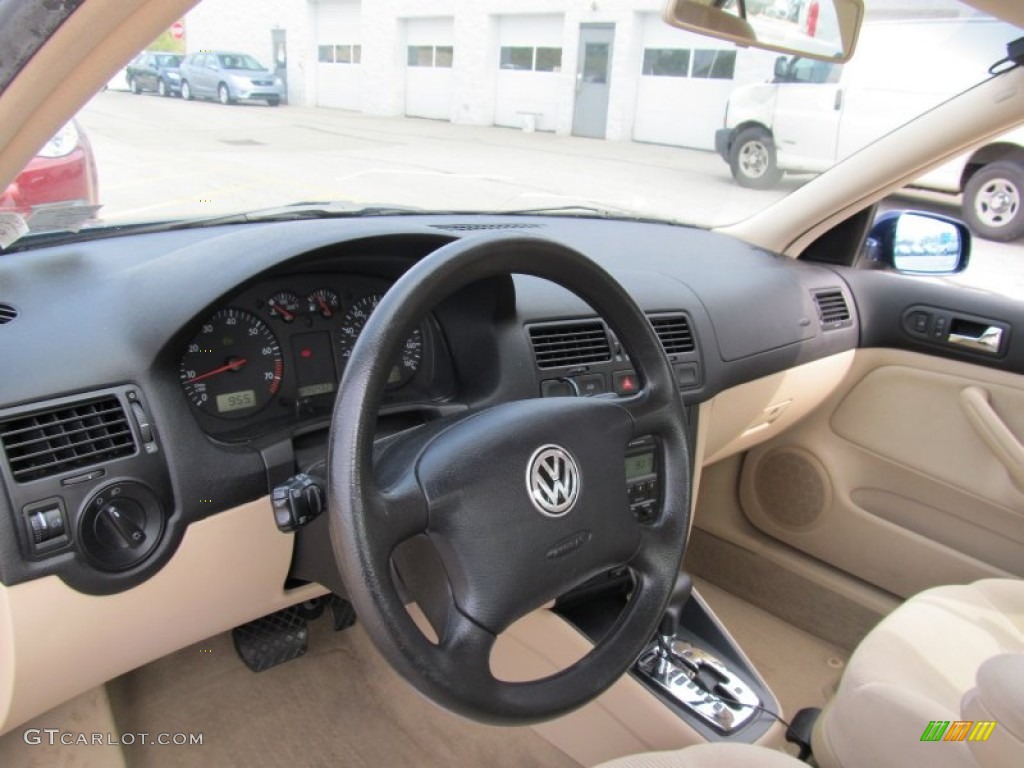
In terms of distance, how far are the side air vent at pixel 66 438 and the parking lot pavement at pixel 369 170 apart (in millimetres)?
426

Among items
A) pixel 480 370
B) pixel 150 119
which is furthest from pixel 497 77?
pixel 480 370

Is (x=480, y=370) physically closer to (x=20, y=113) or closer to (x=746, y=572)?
(x=20, y=113)

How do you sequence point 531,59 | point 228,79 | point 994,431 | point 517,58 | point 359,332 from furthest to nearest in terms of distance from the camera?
1. point 531,59
2. point 517,58
3. point 994,431
4. point 228,79
5. point 359,332

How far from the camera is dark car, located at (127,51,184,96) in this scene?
122cm

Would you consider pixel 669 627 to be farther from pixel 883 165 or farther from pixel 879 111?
pixel 879 111

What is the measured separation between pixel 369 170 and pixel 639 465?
4.55 feet

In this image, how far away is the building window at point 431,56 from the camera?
10.4 ft

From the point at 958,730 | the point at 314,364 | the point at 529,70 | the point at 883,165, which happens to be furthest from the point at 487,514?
the point at 529,70

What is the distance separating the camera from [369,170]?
8.59 ft

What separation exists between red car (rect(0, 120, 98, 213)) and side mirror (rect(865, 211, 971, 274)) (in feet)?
7.41

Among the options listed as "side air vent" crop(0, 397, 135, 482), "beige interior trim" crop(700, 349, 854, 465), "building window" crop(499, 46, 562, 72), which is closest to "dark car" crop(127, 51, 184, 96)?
"side air vent" crop(0, 397, 135, 482)

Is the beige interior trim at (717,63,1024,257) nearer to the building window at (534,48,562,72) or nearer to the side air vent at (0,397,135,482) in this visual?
the side air vent at (0,397,135,482)

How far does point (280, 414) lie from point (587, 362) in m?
0.66

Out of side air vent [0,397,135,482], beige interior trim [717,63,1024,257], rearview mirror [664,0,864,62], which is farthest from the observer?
beige interior trim [717,63,1024,257]
